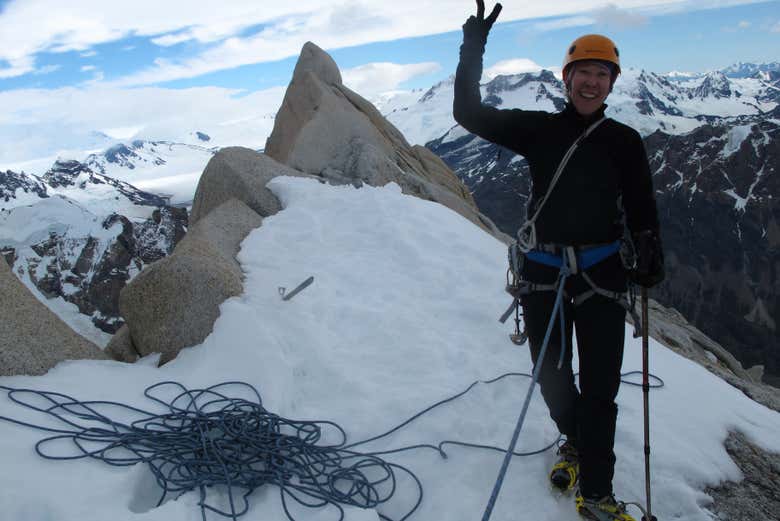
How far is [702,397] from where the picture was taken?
7277 millimetres

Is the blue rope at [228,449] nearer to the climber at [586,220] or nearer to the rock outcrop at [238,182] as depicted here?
the climber at [586,220]

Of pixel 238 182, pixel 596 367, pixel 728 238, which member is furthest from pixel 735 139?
pixel 596 367

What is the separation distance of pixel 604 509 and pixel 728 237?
20074 centimetres

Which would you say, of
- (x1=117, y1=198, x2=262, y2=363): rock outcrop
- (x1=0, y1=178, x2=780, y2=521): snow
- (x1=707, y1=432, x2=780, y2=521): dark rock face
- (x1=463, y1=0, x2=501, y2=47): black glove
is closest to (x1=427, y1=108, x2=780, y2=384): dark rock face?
(x1=0, y1=178, x2=780, y2=521): snow

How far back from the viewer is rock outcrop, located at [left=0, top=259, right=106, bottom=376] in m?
6.27

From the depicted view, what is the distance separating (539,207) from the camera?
4.84 metres

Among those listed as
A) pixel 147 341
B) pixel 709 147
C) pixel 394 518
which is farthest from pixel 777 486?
pixel 709 147

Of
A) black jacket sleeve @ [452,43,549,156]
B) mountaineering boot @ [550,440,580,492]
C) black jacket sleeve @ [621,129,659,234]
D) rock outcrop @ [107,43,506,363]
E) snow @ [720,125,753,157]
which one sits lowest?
mountaineering boot @ [550,440,580,492]

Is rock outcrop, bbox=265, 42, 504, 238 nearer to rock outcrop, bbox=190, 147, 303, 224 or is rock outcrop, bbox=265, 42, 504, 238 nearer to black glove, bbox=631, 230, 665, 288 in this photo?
rock outcrop, bbox=190, 147, 303, 224

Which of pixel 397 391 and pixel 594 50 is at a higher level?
pixel 594 50

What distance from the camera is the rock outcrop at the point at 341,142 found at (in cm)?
1792

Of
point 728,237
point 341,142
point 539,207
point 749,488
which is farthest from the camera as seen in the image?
point 728,237

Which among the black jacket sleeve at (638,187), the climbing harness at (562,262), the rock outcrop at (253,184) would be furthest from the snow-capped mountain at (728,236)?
the black jacket sleeve at (638,187)

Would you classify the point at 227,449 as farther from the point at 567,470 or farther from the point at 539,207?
the point at 539,207
